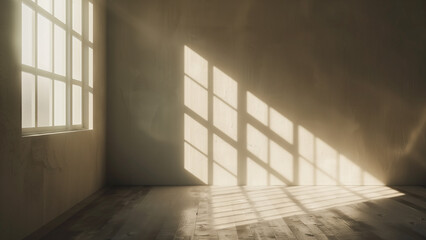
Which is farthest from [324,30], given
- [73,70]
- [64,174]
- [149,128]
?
[64,174]

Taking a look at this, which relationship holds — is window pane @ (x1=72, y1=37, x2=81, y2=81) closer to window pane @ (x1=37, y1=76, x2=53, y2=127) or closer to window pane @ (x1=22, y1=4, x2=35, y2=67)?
window pane @ (x1=37, y1=76, x2=53, y2=127)

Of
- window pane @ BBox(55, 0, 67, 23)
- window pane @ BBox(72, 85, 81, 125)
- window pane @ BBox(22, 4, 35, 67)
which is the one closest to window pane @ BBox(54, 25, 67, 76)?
window pane @ BBox(55, 0, 67, 23)

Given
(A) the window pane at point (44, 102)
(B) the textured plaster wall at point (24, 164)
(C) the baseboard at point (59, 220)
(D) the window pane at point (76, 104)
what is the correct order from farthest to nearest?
1. (D) the window pane at point (76, 104)
2. (A) the window pane at point (44, 102)
3. (C) the baseboard at point (59, 220)
4. (B) the textured plaster wall at point (24, 164)

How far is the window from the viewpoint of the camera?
3363mm

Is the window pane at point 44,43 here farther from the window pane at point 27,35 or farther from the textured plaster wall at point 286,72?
the textured plaster wall at point 286,72

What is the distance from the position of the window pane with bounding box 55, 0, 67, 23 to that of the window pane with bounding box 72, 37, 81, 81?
13.0 inches

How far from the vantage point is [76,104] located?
460cm

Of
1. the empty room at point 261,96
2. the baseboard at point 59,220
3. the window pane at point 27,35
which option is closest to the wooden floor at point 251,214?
the baseboard at point 59,220

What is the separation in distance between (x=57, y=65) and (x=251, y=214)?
2506 mm

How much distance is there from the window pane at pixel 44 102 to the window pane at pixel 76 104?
646 millimetres

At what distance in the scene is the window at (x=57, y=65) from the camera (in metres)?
3.36

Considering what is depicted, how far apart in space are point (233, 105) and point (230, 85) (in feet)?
0.96

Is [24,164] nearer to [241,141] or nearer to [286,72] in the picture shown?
[241,141]

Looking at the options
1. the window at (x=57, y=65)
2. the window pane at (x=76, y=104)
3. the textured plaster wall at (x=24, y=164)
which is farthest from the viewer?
the window pane at (x=76, y=104)
